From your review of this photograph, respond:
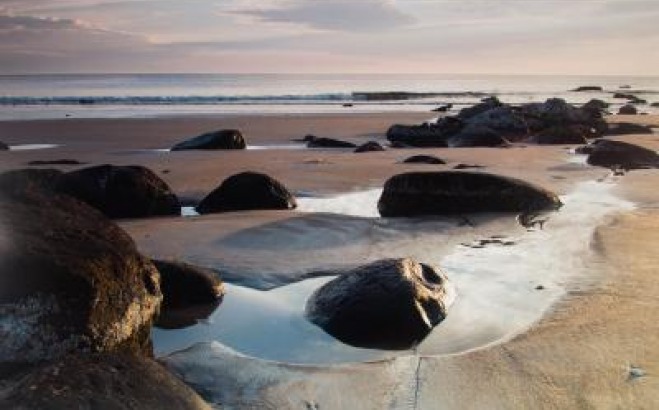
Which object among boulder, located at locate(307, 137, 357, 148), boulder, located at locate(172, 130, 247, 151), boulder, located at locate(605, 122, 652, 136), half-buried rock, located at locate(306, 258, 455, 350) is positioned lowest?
boulder, located at locate(605, 122, 652, 136)

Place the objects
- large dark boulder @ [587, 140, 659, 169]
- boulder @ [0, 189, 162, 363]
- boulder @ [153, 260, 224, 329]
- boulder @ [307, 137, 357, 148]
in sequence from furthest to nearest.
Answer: boulder @ [307, 137, 357, 148] → large dark boulder @ [587, 140, 659, 169] → boulder @ [153, 260, 224, 329] → boulder @ [0, 189, 162, 363]

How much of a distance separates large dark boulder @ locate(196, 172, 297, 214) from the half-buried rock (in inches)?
149

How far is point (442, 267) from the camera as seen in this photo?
19.5 ft

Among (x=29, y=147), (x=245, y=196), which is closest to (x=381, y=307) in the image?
(x=245, y=196)

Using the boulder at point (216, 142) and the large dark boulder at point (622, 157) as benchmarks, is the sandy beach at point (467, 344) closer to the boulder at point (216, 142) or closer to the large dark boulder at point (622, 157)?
the large dark boulder at point (622, 157)

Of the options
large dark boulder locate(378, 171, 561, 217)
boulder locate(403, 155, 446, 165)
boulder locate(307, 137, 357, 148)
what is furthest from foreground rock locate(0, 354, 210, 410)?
boulder locate(307, 137, 357, 148)

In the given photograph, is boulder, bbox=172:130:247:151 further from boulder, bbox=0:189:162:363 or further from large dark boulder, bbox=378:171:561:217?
boulder, bbox=0:189:162:363

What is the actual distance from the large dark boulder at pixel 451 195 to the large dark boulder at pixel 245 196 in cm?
125

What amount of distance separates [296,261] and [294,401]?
9.04 ft

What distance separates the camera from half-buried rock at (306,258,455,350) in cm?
436

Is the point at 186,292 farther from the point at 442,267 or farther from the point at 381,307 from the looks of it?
the point at 442,267

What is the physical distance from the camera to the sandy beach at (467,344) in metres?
3.53

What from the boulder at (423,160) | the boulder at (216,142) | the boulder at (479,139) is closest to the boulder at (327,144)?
the boulder at (216,142)

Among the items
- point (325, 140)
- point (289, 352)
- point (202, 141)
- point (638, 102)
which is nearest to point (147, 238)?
point (289, 352)
